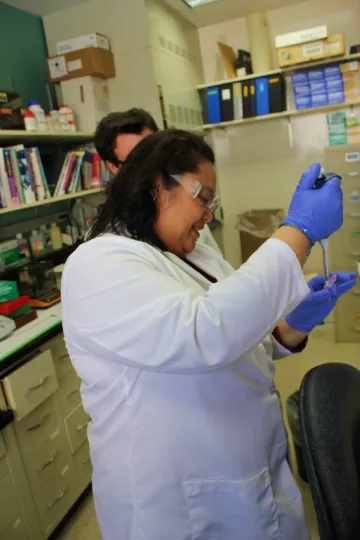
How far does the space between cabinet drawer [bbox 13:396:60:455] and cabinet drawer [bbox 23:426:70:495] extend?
0.03 metres

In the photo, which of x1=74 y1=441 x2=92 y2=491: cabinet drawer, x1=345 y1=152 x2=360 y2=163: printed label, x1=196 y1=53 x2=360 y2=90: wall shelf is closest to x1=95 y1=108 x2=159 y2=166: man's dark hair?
x1=74 y1=441 x2=92 y2=491: cabinet drawer

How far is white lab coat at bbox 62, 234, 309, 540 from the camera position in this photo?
71cm

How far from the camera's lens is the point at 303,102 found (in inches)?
138

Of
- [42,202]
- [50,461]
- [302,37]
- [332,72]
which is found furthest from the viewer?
[332,72]

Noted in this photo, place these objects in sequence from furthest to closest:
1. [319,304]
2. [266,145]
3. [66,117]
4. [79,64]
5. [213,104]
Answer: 1. [266,145]
2. [213,104]
3. [79,64]
4. [66,117]
5. [319,304]

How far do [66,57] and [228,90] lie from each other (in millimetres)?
1379

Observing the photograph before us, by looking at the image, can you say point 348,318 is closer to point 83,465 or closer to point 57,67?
point 83,465

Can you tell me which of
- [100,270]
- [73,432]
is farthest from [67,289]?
[73,432]

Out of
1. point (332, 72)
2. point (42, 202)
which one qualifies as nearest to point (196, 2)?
point (332, 72)

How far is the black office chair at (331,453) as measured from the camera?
2.31ft

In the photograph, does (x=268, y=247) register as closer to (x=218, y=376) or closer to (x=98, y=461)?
(x=218, y=376)

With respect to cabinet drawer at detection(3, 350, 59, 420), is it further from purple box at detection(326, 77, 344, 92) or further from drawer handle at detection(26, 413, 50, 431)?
purple box at detection(326, 77, 344, 92)

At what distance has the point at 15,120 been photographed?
230 centimetres

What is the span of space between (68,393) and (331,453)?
1.49 meters
